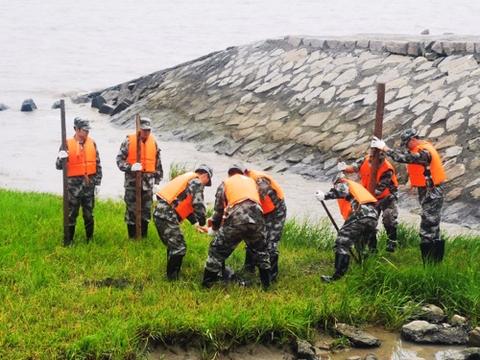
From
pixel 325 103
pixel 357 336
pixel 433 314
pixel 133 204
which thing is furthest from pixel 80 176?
pixel 325 103

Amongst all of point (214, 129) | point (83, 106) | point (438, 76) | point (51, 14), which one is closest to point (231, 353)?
point (438, 76)

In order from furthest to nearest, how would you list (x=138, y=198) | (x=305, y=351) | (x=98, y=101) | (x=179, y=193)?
(x=98, y=101), (x=138, y=198), (x=179, y=193), (x=305, y=351)

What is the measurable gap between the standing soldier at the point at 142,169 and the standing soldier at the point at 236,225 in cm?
251

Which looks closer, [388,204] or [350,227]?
[350,227]

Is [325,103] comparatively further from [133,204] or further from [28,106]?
[28,106]

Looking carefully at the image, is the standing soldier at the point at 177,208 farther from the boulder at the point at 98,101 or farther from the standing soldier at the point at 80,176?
the boulder at the point at 98,101

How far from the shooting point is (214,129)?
75.5 ft

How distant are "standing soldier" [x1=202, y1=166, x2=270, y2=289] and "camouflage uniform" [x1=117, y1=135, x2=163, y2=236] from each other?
2502 millimetres

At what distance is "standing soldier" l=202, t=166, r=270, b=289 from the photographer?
9.48 metres

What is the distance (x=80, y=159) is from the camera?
11.7m

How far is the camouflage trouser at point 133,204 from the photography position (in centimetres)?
1210

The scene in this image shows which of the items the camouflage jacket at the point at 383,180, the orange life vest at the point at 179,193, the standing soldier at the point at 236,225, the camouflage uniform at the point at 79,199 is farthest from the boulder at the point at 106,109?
the standing soldier at the point at 236,225

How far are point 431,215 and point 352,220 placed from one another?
155 centimetres

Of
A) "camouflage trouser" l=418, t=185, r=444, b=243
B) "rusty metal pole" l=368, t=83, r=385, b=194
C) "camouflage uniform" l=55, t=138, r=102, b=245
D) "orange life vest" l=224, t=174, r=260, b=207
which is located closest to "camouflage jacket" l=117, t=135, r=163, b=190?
"camouflage uniform" l=55, t=138, r=102, b=245
